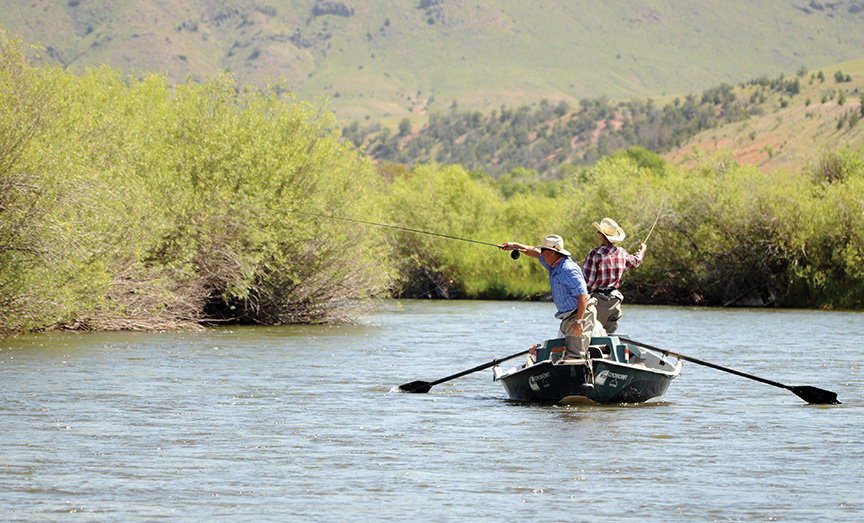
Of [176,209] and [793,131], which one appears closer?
[176,209]

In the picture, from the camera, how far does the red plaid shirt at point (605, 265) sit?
1568 centimetres

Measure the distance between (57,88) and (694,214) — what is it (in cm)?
2492

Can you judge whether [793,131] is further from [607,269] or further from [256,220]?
[607,269]

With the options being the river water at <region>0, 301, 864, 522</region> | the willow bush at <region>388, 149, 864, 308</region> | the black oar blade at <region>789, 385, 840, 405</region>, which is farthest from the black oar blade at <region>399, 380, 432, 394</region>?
the willow bush at <region>388, 149, 864, 308</region>

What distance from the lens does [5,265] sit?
22.3 meters

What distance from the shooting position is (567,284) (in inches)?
578

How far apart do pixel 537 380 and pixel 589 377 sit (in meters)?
0.75

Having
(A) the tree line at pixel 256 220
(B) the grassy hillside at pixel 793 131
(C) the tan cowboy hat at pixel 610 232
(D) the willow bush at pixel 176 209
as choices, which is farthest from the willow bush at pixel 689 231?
(B) the grassy hillside at pixel 793 131

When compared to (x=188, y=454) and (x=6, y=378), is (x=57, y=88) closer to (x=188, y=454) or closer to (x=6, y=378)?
(x=6, y=378)

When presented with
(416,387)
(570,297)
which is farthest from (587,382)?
(416,387)

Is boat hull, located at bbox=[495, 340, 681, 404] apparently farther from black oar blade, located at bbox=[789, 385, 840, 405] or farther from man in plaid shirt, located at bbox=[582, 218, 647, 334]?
black oar blade, located at bbox=[789, 385, 840, 405]

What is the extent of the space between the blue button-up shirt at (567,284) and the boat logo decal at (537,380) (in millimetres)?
799

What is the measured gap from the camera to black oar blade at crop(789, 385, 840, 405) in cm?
1595

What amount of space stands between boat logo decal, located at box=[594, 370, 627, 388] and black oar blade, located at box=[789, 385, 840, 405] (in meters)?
2.75
